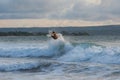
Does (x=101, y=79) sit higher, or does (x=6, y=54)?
(x=6, y=54)

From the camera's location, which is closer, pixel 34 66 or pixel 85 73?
pixel 85 73

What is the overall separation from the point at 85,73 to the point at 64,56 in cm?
893

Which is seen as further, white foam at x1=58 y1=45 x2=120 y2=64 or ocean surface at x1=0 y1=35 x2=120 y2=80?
white foam at x1=58 y1=45 x2=120 y2=64

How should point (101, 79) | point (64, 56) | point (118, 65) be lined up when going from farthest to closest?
point (64, 56), point (118, 65), point (101, 79)

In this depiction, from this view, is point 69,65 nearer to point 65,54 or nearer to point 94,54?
point 94,54

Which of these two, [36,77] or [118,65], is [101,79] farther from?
[118,65]

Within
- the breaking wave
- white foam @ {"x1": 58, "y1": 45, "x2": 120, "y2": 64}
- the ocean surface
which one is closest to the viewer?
the ocean surface

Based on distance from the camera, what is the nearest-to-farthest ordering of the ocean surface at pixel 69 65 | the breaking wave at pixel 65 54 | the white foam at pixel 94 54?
the ocean surface at pixel 69 65 < the breaking wave at pixel 65 54 < the white foam at pixel 94 54

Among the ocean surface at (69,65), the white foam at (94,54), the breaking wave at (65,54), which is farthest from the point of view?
the white foam at (94,54)

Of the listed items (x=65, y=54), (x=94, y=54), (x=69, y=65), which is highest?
(x=65, y=54)

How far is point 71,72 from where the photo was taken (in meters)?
19.3

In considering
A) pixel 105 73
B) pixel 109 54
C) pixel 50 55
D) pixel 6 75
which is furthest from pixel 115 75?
pixel 50 55

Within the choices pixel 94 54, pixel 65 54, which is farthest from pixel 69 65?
pixel 65 54

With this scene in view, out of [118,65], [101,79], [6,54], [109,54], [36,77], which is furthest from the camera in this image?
[6,54]
